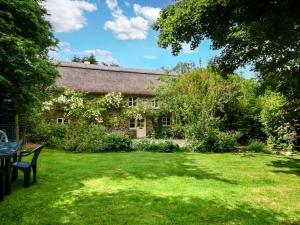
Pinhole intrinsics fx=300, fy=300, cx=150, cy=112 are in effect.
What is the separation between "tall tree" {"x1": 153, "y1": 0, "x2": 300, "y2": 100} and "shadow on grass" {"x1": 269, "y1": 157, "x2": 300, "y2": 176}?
8.84 feet

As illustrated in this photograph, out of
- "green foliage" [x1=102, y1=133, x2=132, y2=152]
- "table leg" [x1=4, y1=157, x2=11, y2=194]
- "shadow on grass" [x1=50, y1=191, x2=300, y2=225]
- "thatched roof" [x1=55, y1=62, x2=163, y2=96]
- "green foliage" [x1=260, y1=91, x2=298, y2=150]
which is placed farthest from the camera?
"thatched roof" [x1=55, y1=62, x2=163, y2=96]

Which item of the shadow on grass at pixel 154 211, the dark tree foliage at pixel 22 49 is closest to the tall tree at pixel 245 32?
the shadow on grass at pixel 154 211

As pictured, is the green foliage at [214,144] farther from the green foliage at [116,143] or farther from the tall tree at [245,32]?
the tall tree at [245,32]

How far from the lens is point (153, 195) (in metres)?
7.03

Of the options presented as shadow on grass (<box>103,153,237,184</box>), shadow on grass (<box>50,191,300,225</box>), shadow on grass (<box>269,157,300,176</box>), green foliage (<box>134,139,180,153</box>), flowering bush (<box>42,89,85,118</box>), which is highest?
flowering bush (<box>42,89,85,118</box>)

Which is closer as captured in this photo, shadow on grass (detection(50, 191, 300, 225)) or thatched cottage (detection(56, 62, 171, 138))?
shadow on grass (detection(50, 191, 300, 225))

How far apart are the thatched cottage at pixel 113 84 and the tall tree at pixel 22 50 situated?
38.3 feet

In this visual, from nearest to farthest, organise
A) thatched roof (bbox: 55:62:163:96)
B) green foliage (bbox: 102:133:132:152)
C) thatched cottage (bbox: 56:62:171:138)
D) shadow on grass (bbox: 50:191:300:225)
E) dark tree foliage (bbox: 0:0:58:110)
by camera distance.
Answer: shadow on grass (bbox: 50:191:300:225), dark tree foliage (bbox: 0:0:58:110), green foliage (bbox: 102:133:132:152), thatched roof (bbox: 55:62:163:96), thatched cottage (bbox: 56:62:171:138)

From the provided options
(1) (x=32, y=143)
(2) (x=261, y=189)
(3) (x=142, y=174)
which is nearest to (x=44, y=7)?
(1) (x=32, y=143)

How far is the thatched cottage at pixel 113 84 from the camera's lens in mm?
25328

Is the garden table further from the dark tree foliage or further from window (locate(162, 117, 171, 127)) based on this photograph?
window (locate(162, 117, 171, 127))

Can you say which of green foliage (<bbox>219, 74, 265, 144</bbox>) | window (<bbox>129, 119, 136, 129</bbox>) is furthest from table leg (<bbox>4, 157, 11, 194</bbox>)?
window (<bbox>129, 119, 136, 129</bbox>)

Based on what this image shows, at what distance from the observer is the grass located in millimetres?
5586

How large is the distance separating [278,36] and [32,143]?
14.0 metres
